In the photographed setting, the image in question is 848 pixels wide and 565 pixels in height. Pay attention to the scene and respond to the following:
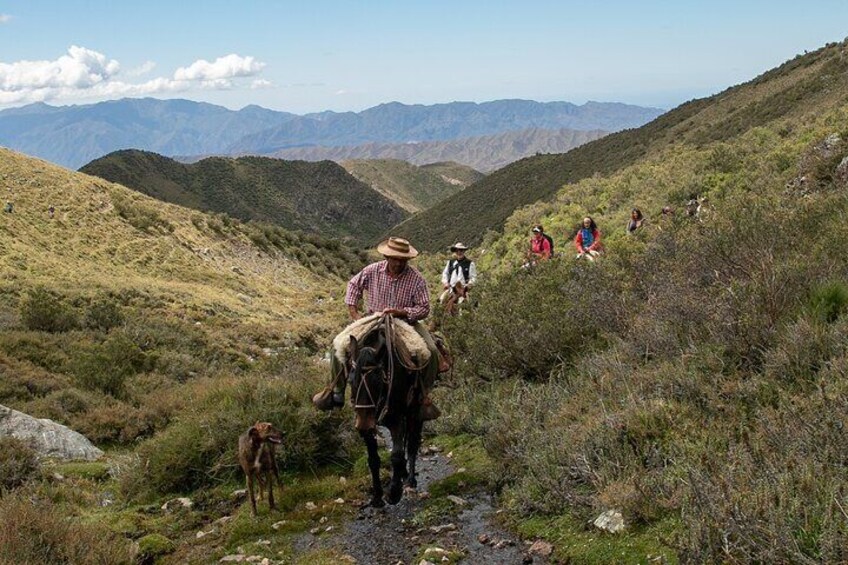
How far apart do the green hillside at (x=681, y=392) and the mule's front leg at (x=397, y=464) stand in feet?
3.32

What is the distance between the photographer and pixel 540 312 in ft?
30.1

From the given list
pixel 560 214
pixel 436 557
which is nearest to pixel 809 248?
pixel 436 557

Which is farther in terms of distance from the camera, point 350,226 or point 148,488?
point 350,226

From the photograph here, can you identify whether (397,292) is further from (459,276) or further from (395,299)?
(459,276)

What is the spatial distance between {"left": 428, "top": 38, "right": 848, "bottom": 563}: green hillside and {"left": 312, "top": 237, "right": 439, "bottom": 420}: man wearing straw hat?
1.04 m

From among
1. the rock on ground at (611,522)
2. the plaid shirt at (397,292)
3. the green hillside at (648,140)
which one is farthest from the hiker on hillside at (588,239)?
the green hillside at (648,140)

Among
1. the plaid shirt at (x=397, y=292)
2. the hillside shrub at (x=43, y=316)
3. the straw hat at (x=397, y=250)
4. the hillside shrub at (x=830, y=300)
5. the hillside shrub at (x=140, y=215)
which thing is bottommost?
the hillside shrub at (x=43, y=316)

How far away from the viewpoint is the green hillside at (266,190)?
425 ft

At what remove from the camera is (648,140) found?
6931cm

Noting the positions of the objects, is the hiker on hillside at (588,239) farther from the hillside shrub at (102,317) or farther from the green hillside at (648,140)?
the green hillside at (648,140)

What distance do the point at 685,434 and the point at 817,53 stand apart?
76.2 metres

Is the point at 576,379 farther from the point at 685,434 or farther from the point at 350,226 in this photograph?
the point at 350,226

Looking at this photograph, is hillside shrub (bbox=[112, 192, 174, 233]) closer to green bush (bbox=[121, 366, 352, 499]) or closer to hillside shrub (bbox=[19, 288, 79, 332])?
hillside shrub (bbox=[19, 288, 79, 332])

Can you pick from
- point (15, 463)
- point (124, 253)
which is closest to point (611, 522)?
point (15, 463)
